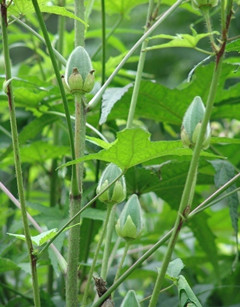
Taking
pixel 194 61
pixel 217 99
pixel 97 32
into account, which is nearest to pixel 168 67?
pixel 194 61

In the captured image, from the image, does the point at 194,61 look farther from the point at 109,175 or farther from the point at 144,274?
the point at 109,175

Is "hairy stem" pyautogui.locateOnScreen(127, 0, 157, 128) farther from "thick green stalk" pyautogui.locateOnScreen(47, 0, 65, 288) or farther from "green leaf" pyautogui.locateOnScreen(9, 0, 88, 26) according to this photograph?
"thick green stalk" pyautogui.locateOnScreen(47, 0, 65, 288)

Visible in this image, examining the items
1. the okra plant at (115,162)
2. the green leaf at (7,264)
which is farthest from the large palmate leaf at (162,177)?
the green leaf at (7,264)

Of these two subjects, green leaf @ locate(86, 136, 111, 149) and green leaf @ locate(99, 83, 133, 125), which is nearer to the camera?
green leaf @ locate(86, 136, 111, 149)

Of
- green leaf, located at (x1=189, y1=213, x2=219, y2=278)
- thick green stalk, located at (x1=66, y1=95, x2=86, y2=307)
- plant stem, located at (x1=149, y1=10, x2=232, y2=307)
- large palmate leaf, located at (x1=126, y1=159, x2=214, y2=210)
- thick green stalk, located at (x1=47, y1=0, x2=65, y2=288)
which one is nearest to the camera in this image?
plant stem, located at (x1=149, y1=10, x2=232, y2=307)

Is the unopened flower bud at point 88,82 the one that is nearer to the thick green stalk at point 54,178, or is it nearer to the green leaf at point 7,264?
the green leaf at point 7,264

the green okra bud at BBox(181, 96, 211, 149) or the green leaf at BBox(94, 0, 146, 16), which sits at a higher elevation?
the green leaf at BBox(94, 0, 146, 16)

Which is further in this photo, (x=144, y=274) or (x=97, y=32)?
(x=97, y=32)

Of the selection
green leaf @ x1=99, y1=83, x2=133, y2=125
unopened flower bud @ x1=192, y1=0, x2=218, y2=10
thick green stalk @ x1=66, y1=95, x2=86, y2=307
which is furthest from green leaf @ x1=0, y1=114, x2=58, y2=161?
unopened flower bud @ x1=192, y1=0, x2=218, y2=10
